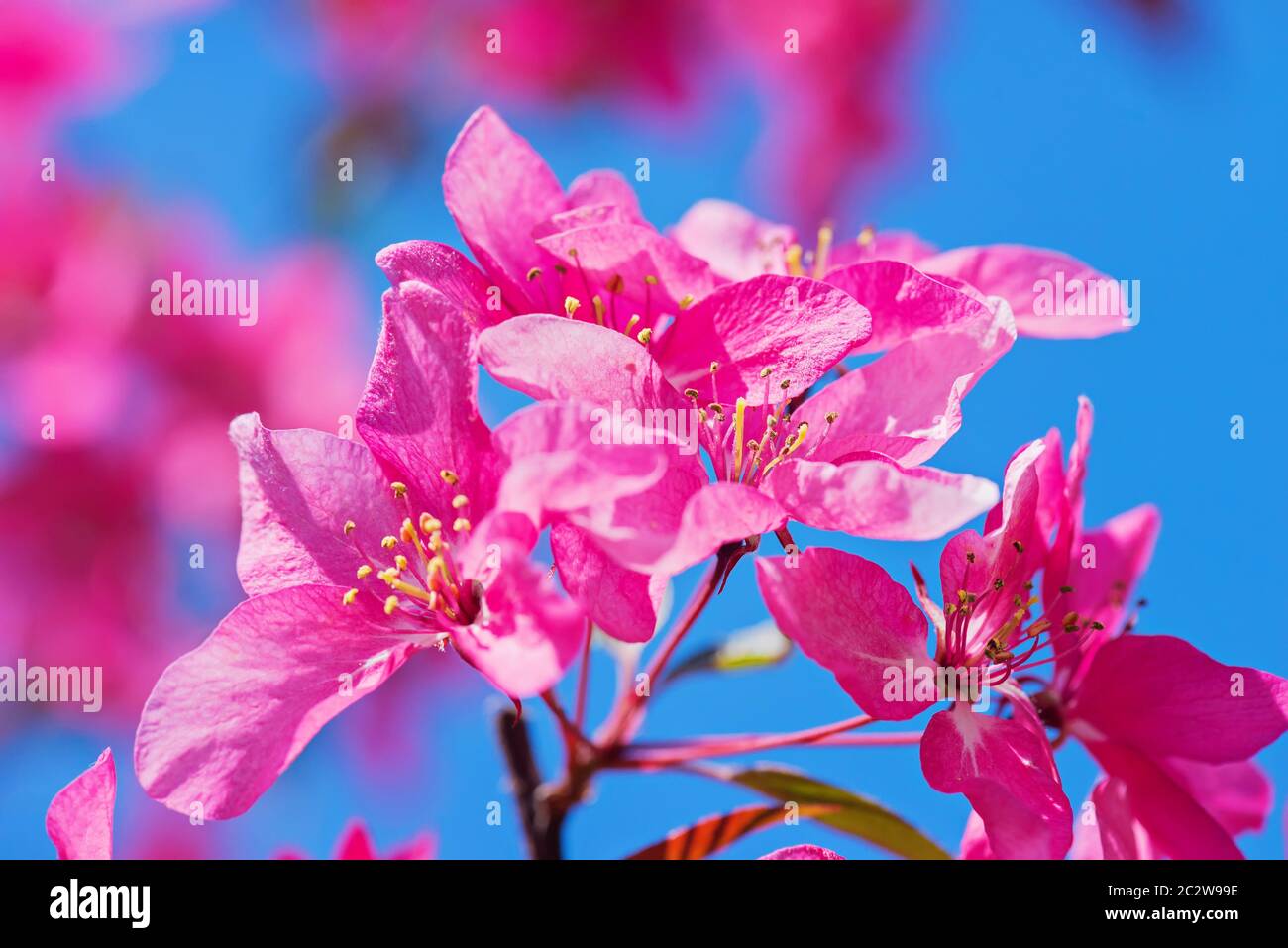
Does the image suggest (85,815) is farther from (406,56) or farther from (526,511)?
(406,56)

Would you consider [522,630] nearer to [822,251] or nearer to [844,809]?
[844,809]

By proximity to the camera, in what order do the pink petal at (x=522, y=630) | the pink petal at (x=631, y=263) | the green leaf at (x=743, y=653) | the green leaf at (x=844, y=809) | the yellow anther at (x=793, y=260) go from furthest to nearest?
the green leaf at (x=743, y=653) < the yellow anther at (x=793, y=260) < the green leaf at (x=844, y=809) < the pink petal at (x=631, y=263) < the pink petal at (x=522, y=630)

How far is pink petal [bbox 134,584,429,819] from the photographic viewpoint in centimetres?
85

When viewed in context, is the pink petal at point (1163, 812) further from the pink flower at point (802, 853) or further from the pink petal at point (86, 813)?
the pink petal at point (86, 813)

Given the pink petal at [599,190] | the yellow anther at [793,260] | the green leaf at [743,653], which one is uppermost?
the pink petal at [599,190]

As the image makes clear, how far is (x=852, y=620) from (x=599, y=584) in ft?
0.65

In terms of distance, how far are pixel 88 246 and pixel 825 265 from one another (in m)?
1.63

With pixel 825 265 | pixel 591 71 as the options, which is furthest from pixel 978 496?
pixel 591 71

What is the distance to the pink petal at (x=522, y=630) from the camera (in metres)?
0.78

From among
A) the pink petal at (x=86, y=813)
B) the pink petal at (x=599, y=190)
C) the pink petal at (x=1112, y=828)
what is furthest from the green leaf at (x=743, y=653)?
the pink petal at (x=86, y=813)

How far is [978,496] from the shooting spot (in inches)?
32.4

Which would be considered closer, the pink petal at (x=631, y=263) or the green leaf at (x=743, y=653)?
the pink petal at (x=631, y=263)

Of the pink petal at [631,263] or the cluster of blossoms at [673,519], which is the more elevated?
the pink petal at [631,263]

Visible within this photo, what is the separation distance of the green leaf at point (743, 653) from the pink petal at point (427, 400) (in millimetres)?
565
